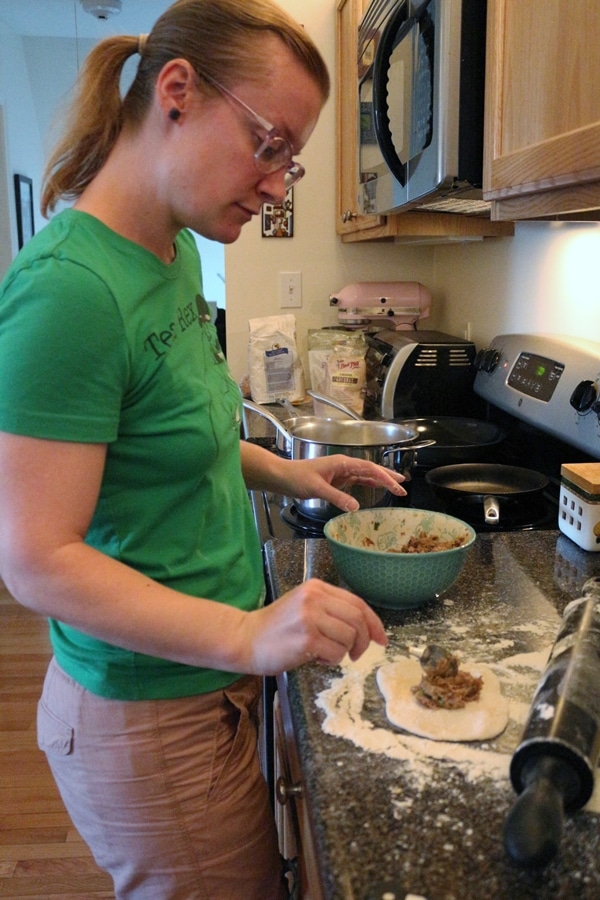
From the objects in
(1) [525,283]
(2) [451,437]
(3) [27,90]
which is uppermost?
(3) [27,90]

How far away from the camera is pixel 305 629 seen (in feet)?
2.17

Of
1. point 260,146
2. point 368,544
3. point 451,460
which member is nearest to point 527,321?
point 451,460

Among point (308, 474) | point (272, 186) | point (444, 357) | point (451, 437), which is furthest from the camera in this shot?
point (444, 357)

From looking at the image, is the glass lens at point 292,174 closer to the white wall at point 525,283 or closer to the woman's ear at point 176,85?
the woman's ear at point 176,85

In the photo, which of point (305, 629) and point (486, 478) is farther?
point (486, 478)

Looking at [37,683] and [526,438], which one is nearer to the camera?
[526,438]

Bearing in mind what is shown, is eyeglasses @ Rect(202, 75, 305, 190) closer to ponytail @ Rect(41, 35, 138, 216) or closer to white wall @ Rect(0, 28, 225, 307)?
ponytail @ Rect(41, 35, 138, 216)

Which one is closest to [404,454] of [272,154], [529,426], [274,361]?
[529,426]

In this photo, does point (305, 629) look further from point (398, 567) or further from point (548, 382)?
point (548, 382)

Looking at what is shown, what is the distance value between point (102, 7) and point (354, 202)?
7.39 ft

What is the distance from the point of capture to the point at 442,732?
731 mm

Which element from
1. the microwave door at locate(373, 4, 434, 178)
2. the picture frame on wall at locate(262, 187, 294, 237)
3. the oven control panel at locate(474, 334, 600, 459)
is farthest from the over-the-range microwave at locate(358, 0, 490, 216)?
the picture frame on wall at locate(262, 187, 294, 237)

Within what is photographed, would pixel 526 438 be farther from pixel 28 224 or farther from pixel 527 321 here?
pixel 28 224

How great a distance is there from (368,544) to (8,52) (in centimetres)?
446
